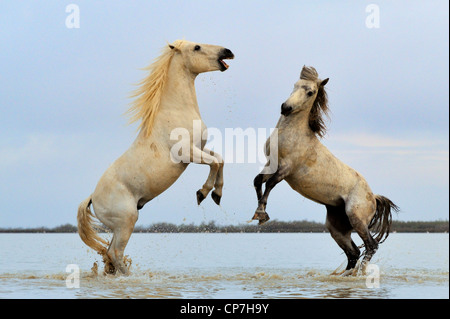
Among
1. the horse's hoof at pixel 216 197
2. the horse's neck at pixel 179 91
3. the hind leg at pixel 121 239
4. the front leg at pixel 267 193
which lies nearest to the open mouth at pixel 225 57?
the horse's neck at pixel 179 91

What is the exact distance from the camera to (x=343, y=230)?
9.94m

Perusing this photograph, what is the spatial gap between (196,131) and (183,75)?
0.86 metres

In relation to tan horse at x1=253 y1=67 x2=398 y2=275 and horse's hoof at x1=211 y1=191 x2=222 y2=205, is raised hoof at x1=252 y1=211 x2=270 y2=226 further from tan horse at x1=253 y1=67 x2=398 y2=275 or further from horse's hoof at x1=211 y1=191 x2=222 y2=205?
horse's hoof at x1=211 y1=191 x2=222 y2=205

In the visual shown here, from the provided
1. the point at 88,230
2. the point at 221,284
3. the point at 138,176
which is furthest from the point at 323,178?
the point at 88,230

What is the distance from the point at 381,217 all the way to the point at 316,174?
4.96 feet

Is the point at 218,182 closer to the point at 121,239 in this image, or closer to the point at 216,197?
the point at 216,197

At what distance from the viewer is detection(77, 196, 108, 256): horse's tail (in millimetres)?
9539

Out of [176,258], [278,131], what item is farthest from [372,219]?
[176,258]

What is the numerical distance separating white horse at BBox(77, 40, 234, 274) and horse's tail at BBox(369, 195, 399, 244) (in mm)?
2691

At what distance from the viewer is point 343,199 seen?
960 centimetres

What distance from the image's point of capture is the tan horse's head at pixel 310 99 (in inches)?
360

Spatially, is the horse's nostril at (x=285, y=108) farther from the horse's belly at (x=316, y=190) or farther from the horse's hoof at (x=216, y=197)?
the horse's hoof at (x=216, y=197)

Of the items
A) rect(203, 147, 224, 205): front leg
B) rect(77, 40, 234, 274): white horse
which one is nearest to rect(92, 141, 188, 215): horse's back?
rect(77, 40, 234, 274): white horse
